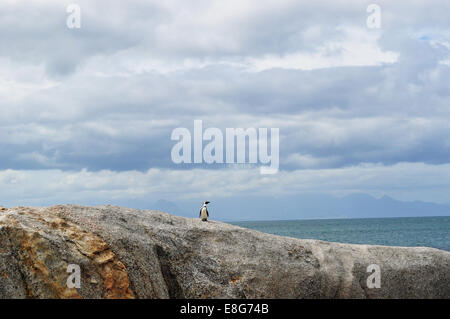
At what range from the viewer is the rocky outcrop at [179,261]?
14.6 m

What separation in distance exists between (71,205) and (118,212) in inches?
63.6

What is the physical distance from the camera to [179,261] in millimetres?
17500

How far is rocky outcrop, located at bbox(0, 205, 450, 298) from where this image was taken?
47.9 ft

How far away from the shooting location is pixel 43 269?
47.4ft
